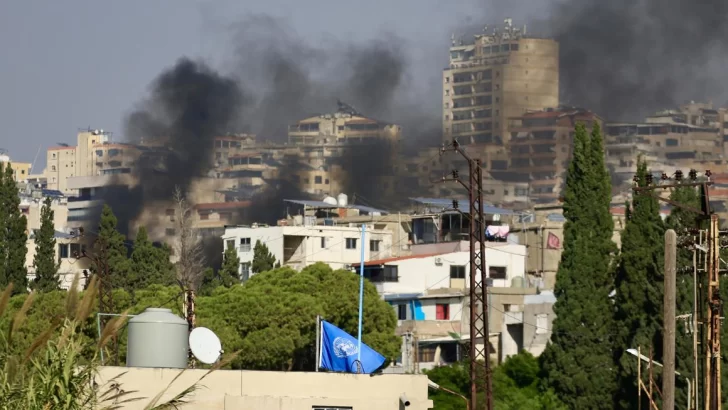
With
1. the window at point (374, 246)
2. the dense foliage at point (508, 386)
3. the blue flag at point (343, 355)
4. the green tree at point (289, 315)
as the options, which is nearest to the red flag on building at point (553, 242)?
the window at point (374, 246)

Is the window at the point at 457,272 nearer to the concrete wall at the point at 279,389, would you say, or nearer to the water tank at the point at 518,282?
the water tank at the point at 518,282

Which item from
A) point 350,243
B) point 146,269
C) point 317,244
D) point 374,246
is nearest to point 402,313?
point 146,269

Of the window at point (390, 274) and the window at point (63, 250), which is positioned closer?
the window at point (390, 274)

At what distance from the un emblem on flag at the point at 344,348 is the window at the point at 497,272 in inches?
2213

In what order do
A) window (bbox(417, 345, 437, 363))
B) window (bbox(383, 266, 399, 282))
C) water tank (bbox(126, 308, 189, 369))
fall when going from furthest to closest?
window (bbox(383, 266, 399, 282))
window (bbox(417, 345, 437, 363))
water tank (bbox(126, 308, 189, 369))

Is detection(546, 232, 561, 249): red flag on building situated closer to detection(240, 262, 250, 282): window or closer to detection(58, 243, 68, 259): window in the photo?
detection(240, 262, 250, 282): window

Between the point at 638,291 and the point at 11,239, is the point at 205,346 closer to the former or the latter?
the point at 638,291

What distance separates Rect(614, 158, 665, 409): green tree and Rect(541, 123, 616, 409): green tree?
2.46 ft

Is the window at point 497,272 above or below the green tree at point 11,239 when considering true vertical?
below

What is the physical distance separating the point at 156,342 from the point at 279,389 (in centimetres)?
250

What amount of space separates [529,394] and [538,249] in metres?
38.5

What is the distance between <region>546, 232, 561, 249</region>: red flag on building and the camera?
4020 inches

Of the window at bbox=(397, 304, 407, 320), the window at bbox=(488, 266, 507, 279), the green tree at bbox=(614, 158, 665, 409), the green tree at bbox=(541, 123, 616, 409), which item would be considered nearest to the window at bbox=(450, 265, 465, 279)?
the window at bbox=(488, 266, 507, 279)

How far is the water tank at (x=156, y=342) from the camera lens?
31.5 m
